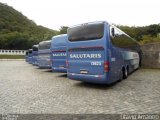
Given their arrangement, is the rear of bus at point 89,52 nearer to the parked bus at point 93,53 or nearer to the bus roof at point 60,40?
the parked bus at point 93,53

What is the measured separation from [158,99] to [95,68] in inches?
125

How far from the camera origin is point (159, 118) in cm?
561

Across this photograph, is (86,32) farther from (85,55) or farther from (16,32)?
(16,32)

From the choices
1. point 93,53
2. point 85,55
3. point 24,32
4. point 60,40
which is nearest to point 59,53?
point 60,40

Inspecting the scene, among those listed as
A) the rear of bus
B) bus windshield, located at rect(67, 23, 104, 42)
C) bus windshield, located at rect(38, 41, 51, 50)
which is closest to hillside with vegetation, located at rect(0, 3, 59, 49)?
bus windshield, located at rect(38, 41, 51, 50)

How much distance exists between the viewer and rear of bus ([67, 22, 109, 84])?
9.70 metres

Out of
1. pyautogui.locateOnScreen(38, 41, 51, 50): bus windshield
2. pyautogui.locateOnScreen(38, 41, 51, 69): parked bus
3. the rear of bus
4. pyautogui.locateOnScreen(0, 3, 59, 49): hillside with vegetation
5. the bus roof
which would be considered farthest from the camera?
pyautogui.locateOnScreen(0, 3, 59, 49): hillside with vegetation

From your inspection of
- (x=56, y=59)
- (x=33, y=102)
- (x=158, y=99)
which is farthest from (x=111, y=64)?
(x=56, y=59)

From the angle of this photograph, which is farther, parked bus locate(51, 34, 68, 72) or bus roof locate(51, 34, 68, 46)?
bus roof locate(51, 34, 68, 46)

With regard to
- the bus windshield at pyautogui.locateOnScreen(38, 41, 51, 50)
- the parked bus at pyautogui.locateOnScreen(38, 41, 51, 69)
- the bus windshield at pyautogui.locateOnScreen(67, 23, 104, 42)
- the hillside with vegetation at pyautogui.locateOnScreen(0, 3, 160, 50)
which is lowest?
the parked bus at pyautogui.locateOnScreen(38, 41, 51, 69)

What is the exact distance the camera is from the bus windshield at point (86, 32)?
32.4 feet

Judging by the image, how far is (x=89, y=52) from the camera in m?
10.1

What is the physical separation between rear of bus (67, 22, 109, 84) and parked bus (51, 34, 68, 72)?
345 cm

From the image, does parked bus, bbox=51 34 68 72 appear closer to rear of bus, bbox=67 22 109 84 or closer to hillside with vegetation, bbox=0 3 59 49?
rear of bus, bbox=67 22 109 84
